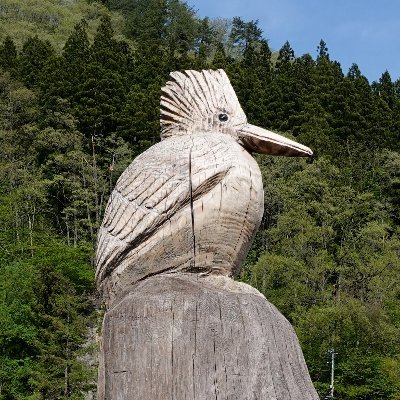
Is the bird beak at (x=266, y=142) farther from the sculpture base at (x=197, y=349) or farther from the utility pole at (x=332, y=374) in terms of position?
the utility pole at (x=332, y=374)

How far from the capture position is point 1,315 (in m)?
28.1

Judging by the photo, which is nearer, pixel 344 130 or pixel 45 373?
pixel 45 373

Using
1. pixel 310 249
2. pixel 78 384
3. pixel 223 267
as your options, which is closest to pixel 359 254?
pixel 310 249

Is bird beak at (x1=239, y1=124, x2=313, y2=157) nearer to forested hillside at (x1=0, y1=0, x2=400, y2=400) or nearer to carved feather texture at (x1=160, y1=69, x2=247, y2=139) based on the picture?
carved feather texture at (x1=160, y1=69, x2=247, y2=139)

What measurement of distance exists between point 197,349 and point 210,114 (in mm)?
985

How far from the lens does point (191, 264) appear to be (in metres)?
2.49

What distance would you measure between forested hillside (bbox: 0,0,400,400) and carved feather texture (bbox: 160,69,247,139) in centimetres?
1816

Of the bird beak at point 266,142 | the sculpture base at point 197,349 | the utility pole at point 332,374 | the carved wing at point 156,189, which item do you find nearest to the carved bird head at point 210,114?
the bird beak at point 266,142

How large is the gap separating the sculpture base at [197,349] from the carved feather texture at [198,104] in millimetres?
707

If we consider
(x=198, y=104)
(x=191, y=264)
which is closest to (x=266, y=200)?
(x=198, y=104)

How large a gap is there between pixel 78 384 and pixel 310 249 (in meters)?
13.4

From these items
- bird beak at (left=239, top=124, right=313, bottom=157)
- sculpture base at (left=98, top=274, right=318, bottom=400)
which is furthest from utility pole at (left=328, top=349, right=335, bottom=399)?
sculpture base at (left=98, top=274, right=318, bottom=400)

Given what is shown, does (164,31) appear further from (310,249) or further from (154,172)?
(154,172)

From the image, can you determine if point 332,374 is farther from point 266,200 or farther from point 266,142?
point 266,142
